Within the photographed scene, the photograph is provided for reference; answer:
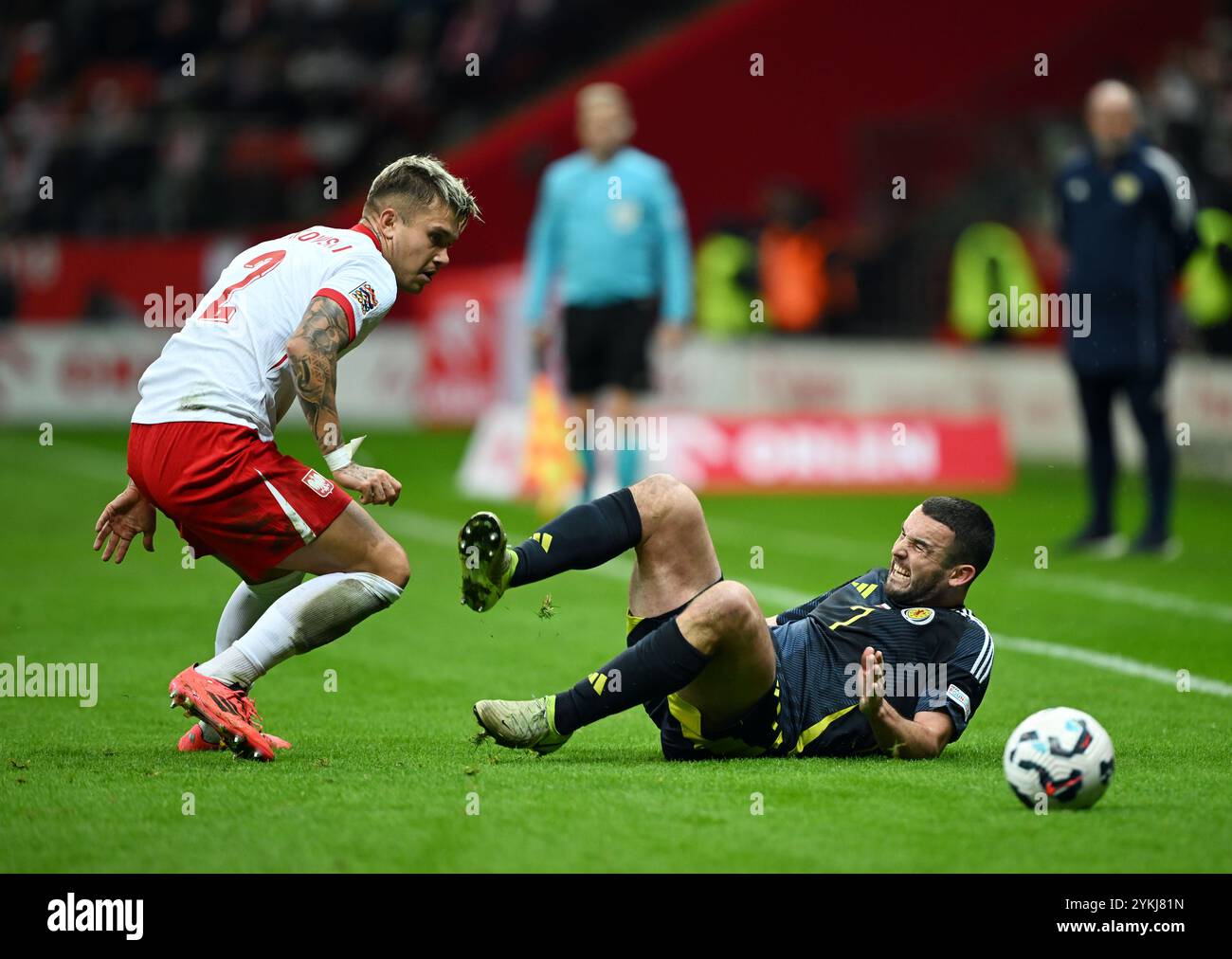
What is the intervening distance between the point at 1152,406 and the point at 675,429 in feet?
14.3

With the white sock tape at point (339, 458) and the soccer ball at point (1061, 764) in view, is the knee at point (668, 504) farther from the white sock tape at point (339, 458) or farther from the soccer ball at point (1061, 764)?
the soccer ball at point (1061, 764)

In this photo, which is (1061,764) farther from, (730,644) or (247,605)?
(247,605)

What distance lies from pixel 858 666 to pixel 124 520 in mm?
2348

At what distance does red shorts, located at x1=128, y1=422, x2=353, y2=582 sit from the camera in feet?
18.0

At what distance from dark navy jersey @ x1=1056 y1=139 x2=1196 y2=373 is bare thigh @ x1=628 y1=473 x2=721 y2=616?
642cm

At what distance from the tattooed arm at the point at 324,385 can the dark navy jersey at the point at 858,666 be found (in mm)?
1310

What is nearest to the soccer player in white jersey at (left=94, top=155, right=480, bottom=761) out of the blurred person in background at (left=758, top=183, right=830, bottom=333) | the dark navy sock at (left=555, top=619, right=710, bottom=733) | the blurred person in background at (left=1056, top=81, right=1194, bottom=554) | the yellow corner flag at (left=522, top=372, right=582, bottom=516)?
the dark navy sock at (left=555, top=619, right=710, bottom=733)

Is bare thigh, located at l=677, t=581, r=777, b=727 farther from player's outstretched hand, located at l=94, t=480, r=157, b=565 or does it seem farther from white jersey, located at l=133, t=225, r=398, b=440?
player's outstretched hand, located at l=94, t=480, r=157, b=565

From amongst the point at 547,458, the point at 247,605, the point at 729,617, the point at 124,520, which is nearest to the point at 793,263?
the point at 547,458

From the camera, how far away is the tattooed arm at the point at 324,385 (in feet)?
17.1

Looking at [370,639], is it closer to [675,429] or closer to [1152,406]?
[1152,406]

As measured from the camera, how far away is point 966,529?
5.51 m

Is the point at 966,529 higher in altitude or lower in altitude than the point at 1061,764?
higher

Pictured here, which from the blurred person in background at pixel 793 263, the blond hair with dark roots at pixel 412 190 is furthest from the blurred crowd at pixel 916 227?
the blond hair with dark roots at pixel 412 190
